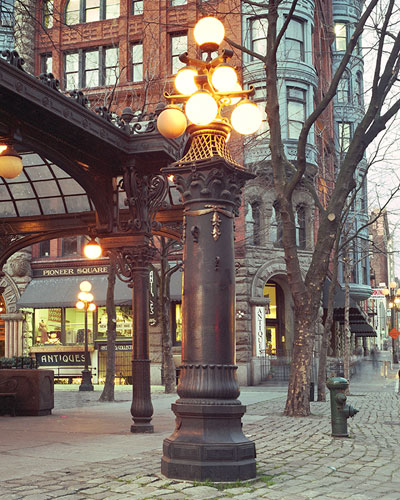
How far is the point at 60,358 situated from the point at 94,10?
58.1 feet

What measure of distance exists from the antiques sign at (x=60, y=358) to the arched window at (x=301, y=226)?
1208 cm

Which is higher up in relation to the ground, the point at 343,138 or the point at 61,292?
the point at 343,138

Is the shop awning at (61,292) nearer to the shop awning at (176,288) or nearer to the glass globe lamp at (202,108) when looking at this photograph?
the shop awning at (176,288)

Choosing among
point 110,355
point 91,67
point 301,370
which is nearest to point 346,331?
point 110,355

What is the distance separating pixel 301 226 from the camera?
32656 millimetres

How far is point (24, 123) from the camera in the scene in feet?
31.9

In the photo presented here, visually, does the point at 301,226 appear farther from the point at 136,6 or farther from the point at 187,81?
the point at 187,81

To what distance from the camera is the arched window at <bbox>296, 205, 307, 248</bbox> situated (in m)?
32.4

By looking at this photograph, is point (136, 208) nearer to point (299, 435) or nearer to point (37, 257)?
point (299, 435)

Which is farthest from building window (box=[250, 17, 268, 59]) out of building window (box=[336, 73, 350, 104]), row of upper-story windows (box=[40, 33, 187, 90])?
building window (box=[336, 73, 350, 104])

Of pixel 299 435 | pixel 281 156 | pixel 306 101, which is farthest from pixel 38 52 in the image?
pixel 299 435

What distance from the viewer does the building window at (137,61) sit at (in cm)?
3212

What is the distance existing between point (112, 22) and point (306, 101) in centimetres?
1044

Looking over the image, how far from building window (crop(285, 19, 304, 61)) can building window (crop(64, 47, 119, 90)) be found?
27.4 ft
